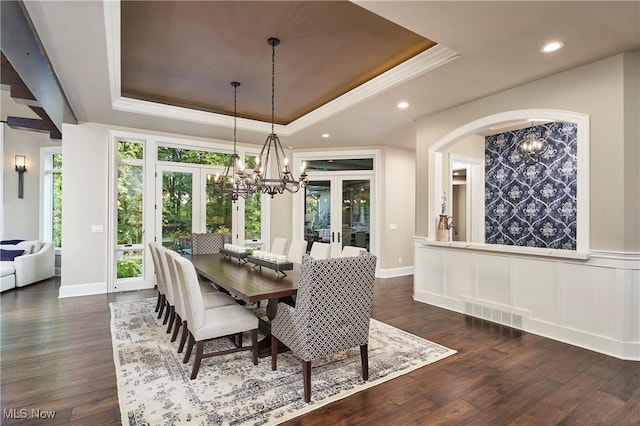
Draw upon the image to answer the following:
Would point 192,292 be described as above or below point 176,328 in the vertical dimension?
above

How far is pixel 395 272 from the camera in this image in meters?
7.13

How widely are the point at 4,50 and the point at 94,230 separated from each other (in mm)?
3319

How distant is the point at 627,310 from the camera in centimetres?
306

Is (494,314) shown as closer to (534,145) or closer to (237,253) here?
(534,145)

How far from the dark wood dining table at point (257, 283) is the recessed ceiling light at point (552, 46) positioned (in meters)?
3.20

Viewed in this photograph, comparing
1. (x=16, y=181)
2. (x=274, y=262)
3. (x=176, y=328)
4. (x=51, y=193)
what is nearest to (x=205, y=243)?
(x=176, y=328)

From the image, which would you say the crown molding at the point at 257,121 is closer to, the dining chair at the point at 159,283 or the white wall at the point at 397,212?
the dining chair at the point at 159,283

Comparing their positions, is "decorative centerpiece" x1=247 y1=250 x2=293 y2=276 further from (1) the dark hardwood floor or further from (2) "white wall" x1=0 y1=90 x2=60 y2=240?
(2) "white wall" x1=0 y1=90 x2=60 y2=240

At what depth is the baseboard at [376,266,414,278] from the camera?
275 inches

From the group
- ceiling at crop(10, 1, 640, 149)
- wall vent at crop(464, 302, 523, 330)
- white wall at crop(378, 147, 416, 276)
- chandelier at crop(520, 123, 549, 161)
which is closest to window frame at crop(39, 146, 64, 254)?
ceiling at crop(10, 1, 640, 149)

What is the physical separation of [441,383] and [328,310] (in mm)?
1157

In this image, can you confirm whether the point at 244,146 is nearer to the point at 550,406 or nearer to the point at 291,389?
the point at 291,389

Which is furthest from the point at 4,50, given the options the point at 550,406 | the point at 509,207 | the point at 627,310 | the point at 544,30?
the point at 509,207

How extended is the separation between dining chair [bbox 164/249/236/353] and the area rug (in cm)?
19
